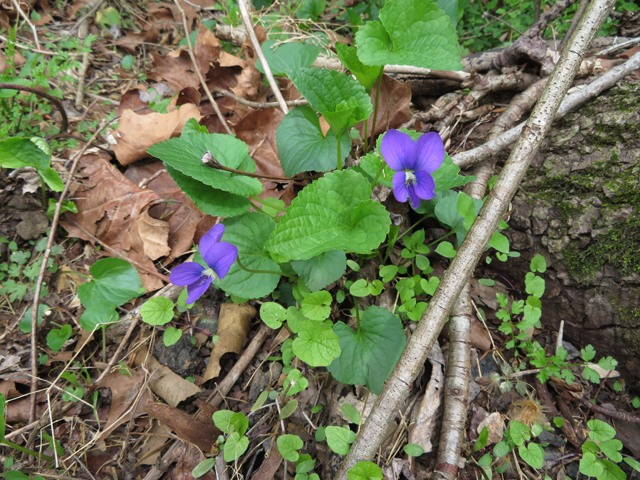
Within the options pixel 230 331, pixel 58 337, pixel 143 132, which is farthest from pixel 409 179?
pixel 58 337

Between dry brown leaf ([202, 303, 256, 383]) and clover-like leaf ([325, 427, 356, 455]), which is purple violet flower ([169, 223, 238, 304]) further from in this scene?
clover-like leaf ([325, 427, 356, 455])

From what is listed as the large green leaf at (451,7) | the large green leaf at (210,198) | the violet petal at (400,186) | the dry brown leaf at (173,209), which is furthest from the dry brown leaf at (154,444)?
the large green leaf at (451,7)

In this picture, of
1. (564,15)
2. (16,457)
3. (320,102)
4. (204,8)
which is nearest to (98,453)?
(16,457)

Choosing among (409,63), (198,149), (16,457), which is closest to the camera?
(409,63)

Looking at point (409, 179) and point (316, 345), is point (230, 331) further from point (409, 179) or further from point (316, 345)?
point (409, 179)

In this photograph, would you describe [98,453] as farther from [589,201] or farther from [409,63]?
[589,201]

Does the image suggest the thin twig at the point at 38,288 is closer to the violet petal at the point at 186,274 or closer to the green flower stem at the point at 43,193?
the green flower stem at the point at 43,193
